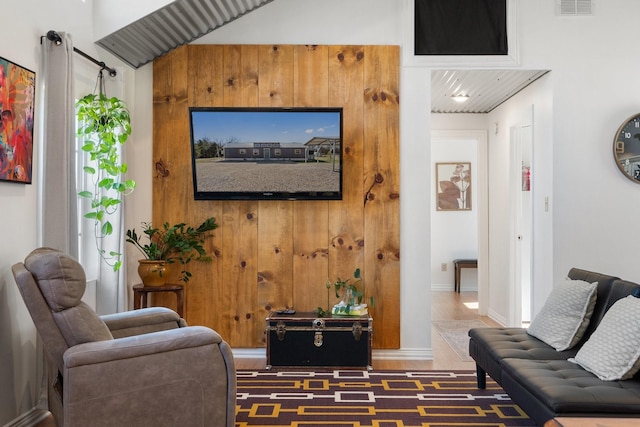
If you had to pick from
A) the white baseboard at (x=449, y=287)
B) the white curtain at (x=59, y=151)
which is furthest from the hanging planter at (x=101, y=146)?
the white baseboard at (x=449, y=287)

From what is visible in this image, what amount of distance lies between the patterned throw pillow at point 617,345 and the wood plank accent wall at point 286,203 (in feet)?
6.53

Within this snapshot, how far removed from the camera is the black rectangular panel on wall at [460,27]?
4820 millimetres

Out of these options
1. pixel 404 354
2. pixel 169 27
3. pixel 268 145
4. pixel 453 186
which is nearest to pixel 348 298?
pixel 404 354

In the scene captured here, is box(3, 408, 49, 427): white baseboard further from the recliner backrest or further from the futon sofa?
the futon sofa

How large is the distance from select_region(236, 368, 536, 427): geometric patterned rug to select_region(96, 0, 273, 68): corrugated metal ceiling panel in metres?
2.55

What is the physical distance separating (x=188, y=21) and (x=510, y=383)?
3.38m

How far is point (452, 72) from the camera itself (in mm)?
4938

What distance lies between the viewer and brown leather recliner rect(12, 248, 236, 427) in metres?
2.52

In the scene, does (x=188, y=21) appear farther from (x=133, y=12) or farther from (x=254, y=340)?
(x=254, y=340)

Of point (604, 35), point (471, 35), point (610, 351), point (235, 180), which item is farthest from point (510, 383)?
point (604, 35)

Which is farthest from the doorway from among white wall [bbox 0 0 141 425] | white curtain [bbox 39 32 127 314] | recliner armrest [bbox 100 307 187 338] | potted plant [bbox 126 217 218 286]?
white wall [bbox 0 0 141 425]

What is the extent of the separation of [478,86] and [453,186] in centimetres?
445

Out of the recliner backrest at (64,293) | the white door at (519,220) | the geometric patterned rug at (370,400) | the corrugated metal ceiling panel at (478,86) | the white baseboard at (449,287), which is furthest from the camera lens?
Result: the white baseboard at (449,287)

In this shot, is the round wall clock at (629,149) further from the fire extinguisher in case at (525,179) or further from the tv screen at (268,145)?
the tv screen at (268,145)
